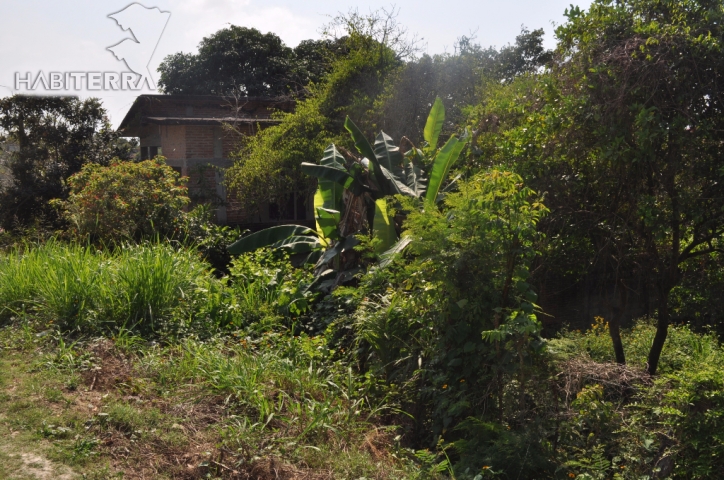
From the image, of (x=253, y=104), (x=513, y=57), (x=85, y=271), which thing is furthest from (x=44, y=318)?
(x=513, y=57)

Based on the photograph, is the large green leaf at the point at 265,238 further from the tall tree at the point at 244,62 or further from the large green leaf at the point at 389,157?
the tall tree at the point at 244,62

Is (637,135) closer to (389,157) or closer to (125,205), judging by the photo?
(389,157)

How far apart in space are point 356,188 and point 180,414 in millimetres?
4757

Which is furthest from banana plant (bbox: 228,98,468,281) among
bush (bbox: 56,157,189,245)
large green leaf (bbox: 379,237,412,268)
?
bush (bbox: 56,157,189,245)

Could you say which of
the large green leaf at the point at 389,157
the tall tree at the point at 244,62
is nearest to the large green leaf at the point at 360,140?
the large green leaf at the point at 389,157

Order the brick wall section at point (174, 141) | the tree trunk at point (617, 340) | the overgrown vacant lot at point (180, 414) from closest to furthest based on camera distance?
the overgrown vacant lot at point (180, 414) < the tree trunk at point (617, 340) < the brick wall section at point (174, 141)

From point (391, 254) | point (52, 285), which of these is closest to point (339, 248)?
point (391, 254)

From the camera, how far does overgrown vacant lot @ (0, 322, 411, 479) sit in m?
4.25

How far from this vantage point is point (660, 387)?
15.3 feet

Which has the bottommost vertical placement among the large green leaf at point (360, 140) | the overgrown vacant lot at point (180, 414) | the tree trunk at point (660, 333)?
the overgrown vacant lot at point (180, 414)

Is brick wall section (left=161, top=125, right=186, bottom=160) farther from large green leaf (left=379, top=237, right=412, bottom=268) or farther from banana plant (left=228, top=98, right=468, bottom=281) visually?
large green leaf (left=379, top=237, right=412, bottom=268)

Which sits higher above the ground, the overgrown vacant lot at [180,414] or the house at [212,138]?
the house at [212,138]

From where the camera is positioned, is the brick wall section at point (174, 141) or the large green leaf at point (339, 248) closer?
the large green leaf at point (339, 248)

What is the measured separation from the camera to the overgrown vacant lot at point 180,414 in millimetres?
4254
